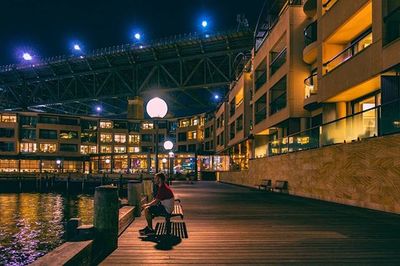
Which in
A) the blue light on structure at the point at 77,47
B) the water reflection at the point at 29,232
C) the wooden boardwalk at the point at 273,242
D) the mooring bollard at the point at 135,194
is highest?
the blue light on structure at the point at 77,47

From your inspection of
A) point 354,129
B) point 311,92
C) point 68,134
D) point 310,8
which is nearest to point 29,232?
point 311,92

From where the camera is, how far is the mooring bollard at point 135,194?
43.5ft

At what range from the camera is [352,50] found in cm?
2458

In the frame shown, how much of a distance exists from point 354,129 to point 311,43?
12.2 m

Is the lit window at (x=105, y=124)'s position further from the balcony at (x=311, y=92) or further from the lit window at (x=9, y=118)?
the balcony at (x=311, y=92)

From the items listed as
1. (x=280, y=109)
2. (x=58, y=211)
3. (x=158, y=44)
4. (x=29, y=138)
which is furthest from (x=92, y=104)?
(x=280, y=109)

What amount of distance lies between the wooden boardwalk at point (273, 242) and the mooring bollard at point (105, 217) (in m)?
0.26

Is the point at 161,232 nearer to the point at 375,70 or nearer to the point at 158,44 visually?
the point at 375,70

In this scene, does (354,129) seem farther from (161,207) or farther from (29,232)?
(29,232)

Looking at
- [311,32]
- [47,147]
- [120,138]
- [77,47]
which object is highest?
[77,47]

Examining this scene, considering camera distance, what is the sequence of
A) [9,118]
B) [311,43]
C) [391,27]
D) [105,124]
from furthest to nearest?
[105,124]
[9,118]
[311,43]
[391,27]

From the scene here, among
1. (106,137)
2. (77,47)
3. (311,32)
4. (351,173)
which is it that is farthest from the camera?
(106,137)

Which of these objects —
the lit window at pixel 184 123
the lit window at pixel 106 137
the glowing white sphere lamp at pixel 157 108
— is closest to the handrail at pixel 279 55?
the glowing white sphere lamp at pixel 157 108

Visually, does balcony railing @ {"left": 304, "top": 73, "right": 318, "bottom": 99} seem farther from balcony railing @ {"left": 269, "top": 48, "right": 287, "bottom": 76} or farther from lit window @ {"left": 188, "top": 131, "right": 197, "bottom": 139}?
lit window @ {"left": 188, "top": 131, "right": 197, "bottom": 139}
